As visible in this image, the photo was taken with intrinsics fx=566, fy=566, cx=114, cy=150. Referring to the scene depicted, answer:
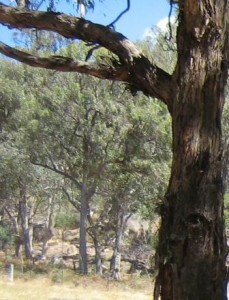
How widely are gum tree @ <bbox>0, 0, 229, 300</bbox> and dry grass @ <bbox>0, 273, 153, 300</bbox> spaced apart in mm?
11374

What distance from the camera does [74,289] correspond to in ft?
59.0

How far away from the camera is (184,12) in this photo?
3197mm

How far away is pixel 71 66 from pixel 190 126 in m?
0.91

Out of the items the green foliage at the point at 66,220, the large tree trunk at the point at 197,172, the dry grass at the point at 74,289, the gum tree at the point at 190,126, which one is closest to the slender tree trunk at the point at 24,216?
the dry grass at the point at 74,289

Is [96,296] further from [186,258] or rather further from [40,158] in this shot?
[186,258]

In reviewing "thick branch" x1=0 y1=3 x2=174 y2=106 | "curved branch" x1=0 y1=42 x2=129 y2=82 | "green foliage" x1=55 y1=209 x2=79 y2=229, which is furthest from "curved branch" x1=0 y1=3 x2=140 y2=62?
"green foliage" x1=55 y1=209 x2=79 y2=229

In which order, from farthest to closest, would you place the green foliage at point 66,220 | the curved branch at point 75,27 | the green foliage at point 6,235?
the green foliage at point 66,220
the green foliage at point 6,235
the curved branch at point 75,27

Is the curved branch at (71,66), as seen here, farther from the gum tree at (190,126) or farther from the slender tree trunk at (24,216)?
the slender tree trunk at (24,216)

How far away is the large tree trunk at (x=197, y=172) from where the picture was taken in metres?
2.81

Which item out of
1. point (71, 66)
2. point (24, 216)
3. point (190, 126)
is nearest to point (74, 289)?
point (24, 216)

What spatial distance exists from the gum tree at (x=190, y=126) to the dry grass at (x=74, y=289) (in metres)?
11.4

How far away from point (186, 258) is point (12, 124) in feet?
78.5

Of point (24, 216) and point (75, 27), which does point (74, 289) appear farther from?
point (75, 27)

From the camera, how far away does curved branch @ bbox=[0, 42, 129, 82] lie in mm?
3403
